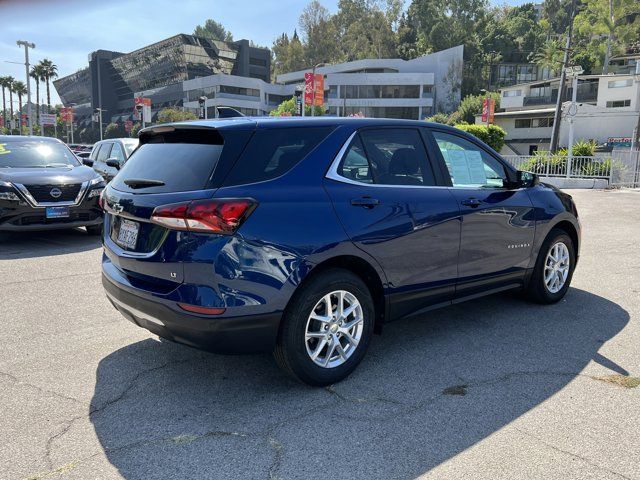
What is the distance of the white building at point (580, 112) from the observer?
49875 millimetres

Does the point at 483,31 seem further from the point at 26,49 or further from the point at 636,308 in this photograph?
the point at 636,308

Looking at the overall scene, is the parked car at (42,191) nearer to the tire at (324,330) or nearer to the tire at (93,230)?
the tire at (93,230)

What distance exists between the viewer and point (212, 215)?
3.04 meters

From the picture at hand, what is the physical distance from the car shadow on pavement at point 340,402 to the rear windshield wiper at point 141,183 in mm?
1314

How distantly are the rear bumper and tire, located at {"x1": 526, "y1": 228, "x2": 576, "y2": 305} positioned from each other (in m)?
3.08

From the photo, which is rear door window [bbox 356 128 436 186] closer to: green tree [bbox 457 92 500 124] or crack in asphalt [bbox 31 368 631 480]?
crack in asphalt [bbox 31 368 631 480]

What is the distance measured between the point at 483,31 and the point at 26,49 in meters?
81.7

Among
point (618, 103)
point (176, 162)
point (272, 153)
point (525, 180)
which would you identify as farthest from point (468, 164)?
point (618, 103)

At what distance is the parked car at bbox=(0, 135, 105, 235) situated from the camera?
8.02m

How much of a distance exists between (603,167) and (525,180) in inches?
686

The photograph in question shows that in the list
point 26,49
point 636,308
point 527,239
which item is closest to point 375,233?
point 527,239

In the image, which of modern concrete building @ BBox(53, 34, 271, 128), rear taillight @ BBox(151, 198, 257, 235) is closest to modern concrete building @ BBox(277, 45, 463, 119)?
modern concrete building @ BBox(53, 34, 271, 128)

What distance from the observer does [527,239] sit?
4934 mm

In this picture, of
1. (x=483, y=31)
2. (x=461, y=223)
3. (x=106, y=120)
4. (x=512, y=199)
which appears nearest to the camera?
(x=461, y=223)
